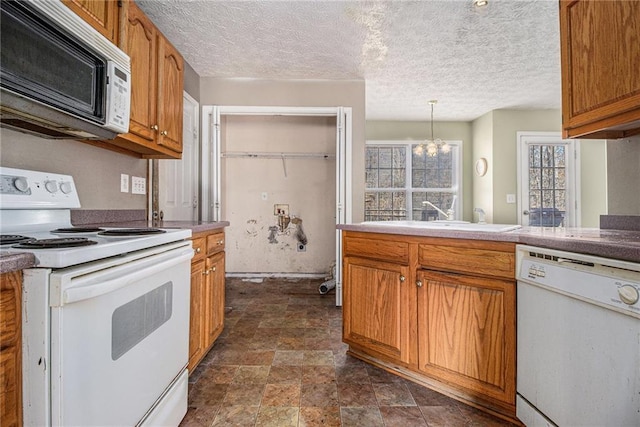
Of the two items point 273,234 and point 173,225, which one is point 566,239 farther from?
point 273,234

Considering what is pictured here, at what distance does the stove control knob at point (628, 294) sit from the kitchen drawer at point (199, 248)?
185 cm

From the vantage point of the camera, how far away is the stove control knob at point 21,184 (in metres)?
1.21

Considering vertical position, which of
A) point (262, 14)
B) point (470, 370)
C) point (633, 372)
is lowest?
point (470, 370)

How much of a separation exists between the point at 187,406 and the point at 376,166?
4.34 m

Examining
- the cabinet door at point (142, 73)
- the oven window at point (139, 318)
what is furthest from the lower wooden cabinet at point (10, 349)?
the cabinet door at point (142, 73)

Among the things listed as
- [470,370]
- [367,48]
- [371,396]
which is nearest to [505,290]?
[470,370]

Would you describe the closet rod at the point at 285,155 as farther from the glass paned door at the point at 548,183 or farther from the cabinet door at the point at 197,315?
the glass paned door at the point at 548,183

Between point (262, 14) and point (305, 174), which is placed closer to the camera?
point (262, 14)

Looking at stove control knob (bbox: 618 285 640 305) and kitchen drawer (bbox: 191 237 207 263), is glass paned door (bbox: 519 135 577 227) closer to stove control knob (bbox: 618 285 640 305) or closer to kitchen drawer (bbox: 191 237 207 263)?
stove control knob (bbox: 618 285 640 305)

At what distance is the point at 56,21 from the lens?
41.6 inches

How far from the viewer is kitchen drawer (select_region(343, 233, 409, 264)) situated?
69.5 inches

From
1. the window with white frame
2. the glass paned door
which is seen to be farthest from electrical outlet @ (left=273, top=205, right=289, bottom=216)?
the glass paned door

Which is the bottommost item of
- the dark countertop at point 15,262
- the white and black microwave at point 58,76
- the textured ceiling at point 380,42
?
the dark countertop at point 15,262

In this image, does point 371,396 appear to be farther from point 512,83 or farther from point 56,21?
point 512,83
